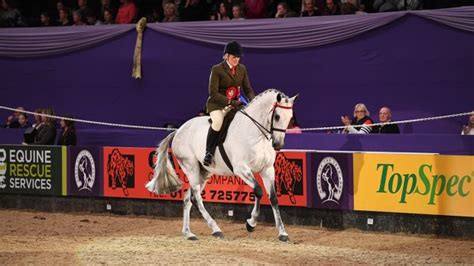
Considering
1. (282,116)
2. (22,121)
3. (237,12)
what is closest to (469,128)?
(282,116)

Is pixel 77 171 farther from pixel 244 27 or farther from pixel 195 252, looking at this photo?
pixel 195 252

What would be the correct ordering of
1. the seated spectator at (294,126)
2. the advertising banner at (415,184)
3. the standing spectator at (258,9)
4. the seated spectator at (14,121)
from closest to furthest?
→ the advertising banner at (415,184) < the seated spectator at (294,126) < the standing spectator at (258,9) < the seated spectator at (14,121)

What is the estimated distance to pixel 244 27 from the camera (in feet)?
51.8

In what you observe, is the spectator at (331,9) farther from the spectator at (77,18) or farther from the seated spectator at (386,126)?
the spectator at (77,18)

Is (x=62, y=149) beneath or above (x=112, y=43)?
beneath

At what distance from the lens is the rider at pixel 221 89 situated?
487 inches

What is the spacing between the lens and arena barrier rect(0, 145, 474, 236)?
12109mm

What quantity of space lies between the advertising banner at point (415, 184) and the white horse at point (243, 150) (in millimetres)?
1386

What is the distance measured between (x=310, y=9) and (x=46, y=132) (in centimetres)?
493

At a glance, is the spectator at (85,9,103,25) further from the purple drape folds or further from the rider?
the rider

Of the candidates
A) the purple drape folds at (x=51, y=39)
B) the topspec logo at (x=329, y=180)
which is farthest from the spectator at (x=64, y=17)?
the topspec logo at (x=329, y=180)

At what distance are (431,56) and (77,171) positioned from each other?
5915 millimetres

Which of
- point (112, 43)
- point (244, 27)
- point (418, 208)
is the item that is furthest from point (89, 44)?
point (418, 208)

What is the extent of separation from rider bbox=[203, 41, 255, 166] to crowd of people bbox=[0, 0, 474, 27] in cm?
341
